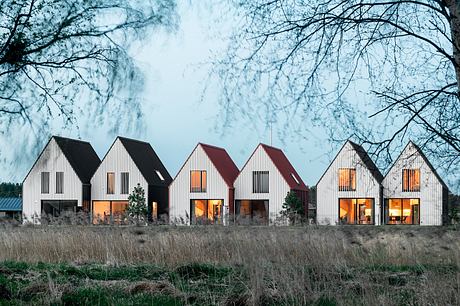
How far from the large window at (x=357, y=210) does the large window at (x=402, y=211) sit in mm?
969

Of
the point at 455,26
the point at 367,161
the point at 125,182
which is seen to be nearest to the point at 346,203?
the point at 125,182

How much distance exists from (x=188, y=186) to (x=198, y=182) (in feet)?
2.13

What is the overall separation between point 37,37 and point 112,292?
10.3ft

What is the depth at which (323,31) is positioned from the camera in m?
6.04

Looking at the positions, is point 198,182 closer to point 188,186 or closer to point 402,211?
point 188,186

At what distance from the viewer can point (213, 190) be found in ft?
141

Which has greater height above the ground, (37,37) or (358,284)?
(37,37)

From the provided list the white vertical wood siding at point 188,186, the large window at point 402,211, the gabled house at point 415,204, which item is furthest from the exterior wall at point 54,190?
the gabled house at point 415,204

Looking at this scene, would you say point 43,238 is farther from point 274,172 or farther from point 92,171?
point 92,171

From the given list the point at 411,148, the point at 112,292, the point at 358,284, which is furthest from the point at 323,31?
the point at 112,292

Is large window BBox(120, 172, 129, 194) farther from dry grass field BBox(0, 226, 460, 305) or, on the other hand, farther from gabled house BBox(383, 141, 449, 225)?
dry grass field BBox(0, 226, 460, 305)

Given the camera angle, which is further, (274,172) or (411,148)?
(274,172)

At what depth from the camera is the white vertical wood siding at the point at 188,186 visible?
42.8 m

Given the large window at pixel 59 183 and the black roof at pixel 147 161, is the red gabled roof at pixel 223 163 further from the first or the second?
the large window at pixel 59 183
